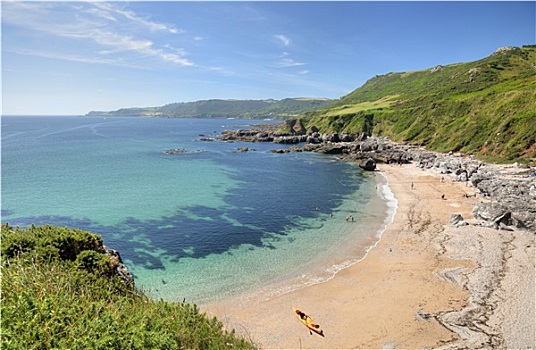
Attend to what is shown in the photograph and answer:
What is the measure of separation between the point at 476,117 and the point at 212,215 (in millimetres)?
88451

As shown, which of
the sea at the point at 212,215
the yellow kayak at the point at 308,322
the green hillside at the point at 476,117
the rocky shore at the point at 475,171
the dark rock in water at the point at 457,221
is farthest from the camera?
the green hillside at the point at 476,117

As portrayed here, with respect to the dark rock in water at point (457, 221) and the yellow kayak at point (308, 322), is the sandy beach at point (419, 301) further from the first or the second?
the dark rock in water at point (457, 221)

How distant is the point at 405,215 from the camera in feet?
156

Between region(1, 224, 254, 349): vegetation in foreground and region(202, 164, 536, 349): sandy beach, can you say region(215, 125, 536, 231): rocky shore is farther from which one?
region(1, 224, 254, 349): vegetation in foreground

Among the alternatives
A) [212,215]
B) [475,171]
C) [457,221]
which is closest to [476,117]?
[475,171]

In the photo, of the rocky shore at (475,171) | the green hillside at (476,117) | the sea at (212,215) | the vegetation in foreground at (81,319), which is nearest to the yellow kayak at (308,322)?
the sea at (212,215)

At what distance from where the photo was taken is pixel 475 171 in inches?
2628

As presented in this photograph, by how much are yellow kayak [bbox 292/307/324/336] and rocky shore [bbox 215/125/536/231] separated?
30.2m

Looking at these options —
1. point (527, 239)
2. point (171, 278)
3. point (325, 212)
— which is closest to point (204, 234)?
point (171, 278)

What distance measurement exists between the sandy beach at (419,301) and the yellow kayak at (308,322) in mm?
375

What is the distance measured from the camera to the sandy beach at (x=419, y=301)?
2147cm

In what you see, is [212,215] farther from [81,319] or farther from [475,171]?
[475,171]

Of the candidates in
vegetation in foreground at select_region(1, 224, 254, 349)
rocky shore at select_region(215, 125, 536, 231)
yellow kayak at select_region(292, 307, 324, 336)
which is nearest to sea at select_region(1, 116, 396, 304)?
yellow kayak at select_region(292, 307, 324, 336)

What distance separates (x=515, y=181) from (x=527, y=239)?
23.8m
